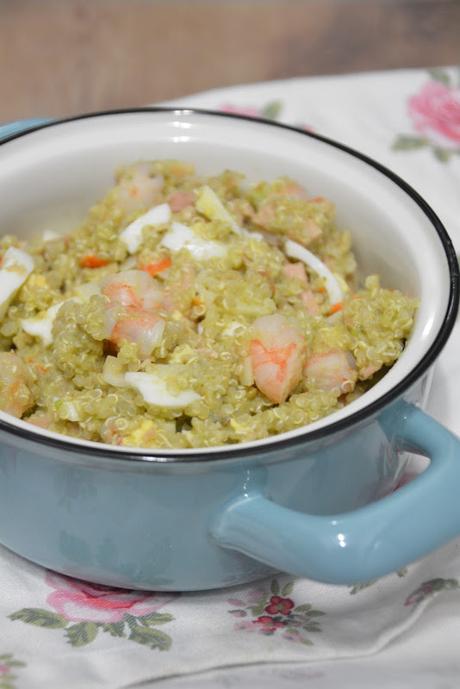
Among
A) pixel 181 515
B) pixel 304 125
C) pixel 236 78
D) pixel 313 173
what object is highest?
pixel 236 78

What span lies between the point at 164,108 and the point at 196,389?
50 centimetres

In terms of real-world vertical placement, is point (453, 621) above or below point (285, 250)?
below

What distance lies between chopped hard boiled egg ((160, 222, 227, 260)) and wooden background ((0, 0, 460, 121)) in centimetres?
114

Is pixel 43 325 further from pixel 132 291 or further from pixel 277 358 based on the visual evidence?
pixel 277 358

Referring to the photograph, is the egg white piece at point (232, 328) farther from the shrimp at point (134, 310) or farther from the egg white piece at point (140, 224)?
the egg white piece at point (140, 224)

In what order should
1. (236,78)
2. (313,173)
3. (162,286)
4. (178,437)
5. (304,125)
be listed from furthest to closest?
(236,78), (304,125), (313,173), (162,286), (178,437)

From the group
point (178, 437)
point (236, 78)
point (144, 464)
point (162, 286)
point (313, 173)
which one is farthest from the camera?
point (236, 78)

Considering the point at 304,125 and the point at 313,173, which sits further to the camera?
the point at 304,125

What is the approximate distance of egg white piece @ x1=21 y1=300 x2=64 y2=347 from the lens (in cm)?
122

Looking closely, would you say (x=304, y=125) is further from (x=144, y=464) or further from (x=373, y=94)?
(x=144, y=464)

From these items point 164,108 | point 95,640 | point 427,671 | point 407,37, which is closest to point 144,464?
point 95,640

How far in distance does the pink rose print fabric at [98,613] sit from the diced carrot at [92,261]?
38cm

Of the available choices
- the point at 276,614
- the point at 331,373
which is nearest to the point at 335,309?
the point at 331,373

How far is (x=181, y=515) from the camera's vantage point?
100 cm
